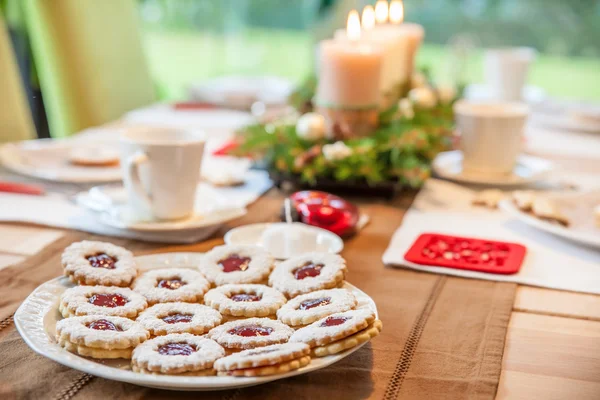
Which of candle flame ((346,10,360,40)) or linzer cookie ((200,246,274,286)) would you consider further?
candle flame ((346,10,360,40))

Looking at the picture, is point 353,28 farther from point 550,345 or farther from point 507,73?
point 550,345

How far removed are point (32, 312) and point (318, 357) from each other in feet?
1.02

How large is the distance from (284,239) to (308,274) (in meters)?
0.20

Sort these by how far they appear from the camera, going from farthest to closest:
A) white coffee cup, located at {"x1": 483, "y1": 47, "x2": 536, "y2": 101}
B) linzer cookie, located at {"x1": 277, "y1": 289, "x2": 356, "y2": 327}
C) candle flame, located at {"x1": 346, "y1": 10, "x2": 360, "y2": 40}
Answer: white coffee cup, located at {"x1": 483, "y1": 47, "x2": 536, "y2": 101} → candle flame, located at {"x1": 346, "y1": 10, "x2": 360, "y2": 40} → linzer cookie, located at {"x1": 277, "y1": 289, "x2": 356, "y2": 327}

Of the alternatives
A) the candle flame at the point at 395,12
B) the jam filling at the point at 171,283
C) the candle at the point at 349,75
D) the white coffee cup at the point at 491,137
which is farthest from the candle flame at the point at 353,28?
the jam filling at the point at 171,283

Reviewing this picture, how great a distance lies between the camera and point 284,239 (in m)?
1.03

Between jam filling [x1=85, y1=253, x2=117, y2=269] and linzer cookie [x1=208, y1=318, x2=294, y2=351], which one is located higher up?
jam filling [x1=85, y1=253, x2=117, y2=269]

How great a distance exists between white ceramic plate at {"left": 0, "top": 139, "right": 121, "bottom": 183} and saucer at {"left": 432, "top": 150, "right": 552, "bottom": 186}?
0.69 m

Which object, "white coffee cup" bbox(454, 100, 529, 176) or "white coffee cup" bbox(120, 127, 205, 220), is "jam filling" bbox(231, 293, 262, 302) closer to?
"white coffee cup" bbox(120, 127, 205, 220)

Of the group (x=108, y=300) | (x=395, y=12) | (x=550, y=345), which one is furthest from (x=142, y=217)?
(x=395, y=12)

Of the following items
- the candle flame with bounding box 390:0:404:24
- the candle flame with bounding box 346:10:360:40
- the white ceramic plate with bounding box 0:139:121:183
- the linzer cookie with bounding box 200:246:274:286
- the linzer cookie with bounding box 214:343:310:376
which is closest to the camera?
the linzer cookie with bounding box 214:343:310:376

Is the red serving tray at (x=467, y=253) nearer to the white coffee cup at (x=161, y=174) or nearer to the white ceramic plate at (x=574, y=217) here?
the white ceramic plate at (x=574, y=217)

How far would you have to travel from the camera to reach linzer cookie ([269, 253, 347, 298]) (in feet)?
2.61

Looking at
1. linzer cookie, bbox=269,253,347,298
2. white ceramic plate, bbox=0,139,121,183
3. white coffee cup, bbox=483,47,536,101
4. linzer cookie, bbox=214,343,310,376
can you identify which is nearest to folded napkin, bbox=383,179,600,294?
linzer cookie, bbox=269,253,347,298
